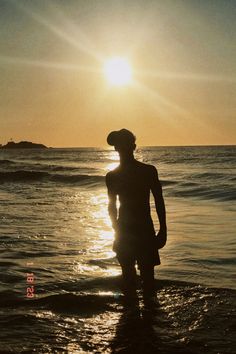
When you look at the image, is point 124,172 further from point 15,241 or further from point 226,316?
point 15,241

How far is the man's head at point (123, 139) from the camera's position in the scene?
4770mm

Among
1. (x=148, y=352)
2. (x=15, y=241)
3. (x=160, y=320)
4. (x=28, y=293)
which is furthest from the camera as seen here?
(x=15, y=241)

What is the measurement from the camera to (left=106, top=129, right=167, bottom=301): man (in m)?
4.78

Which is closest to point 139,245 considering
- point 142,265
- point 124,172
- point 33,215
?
point 142,265

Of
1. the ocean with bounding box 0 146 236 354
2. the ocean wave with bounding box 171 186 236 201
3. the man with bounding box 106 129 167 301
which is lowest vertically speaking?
the ocean wave with bounding box 171 186 236 201

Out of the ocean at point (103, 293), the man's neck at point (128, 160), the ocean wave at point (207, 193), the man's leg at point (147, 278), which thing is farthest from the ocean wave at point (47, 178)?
the man's neck at point (128, 160)

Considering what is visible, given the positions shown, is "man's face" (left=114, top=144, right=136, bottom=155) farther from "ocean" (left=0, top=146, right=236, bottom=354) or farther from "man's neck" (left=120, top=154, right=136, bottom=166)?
"ocean" (left=0, top=146, right=236, bottom=354)

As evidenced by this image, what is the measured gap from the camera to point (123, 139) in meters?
4.77

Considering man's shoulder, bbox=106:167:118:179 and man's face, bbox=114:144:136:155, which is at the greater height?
man's face, bbox=114:144:136:155

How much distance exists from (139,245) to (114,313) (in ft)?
3.50

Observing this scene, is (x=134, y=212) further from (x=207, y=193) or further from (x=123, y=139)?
(x=207, y=193)

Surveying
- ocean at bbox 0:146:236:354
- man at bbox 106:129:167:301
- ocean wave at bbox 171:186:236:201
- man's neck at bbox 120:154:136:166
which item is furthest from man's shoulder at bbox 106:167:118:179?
ocean wave at bbox 171:186:236:201

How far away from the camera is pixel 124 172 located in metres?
4.85

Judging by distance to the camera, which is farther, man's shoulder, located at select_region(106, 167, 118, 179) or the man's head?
man's shoulder, located at select_region(106, 167, 118, 179)
